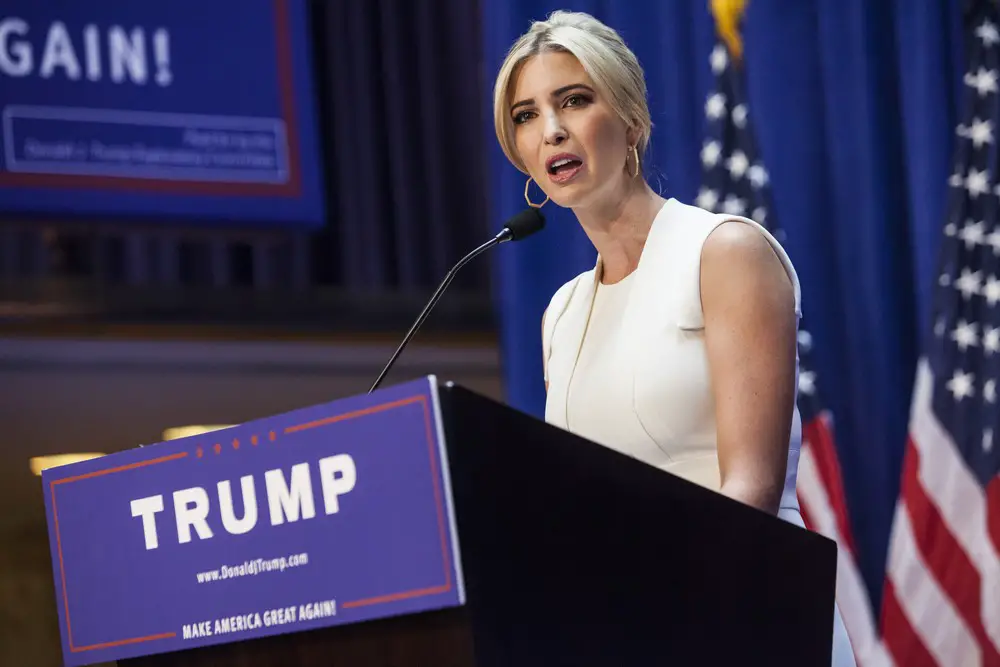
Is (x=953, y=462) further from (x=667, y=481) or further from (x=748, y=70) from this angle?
(x=667, y=481)

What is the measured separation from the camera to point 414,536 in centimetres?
104

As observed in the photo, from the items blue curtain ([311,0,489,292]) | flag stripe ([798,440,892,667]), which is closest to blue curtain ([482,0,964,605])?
flag stripe ([798,440,892,667])

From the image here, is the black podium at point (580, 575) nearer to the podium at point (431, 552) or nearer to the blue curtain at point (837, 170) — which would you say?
the podium at point (431, 552)

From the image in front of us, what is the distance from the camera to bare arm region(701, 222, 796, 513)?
4.41 ft

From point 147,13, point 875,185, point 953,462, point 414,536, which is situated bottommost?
point 953,462

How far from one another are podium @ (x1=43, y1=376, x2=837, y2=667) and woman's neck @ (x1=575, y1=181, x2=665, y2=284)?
46 centimetres

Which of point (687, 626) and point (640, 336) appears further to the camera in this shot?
point (640, 336)

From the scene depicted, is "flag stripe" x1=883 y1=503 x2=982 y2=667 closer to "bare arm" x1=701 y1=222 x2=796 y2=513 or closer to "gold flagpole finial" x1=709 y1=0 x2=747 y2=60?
"gold flagpole finial" x1=709 y1=0 x2=747 y2=60

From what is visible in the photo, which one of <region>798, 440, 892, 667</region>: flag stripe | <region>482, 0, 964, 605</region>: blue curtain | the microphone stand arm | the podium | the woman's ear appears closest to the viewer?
the podium

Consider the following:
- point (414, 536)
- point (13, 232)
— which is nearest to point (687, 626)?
point (414, 536)

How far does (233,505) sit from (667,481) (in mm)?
351

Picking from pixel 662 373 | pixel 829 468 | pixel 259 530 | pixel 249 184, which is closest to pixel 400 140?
pixel 249 184

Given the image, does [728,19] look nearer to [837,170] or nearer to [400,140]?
[837,170]

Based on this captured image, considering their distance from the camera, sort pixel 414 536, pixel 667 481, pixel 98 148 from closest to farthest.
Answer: pixel 414 536 < pixel 667 481 < pixel 98 148
